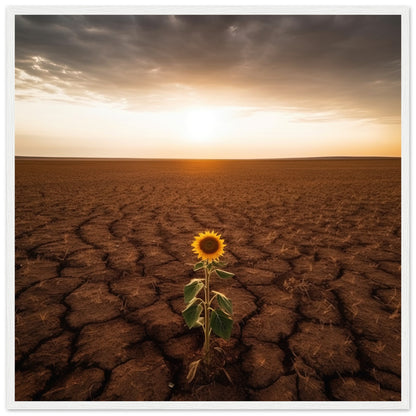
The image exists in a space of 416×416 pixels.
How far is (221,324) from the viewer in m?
1.30

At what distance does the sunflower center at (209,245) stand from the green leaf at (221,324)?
0.29m

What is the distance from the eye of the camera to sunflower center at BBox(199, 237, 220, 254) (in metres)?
1.44

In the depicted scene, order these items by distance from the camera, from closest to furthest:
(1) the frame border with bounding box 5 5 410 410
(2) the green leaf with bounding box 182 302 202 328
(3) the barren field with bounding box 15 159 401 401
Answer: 1. (2) the green leaf with bounding box 182 302 202 328
2. (3) the barren field with bounding box 15 159 401 401
3. (1) the frame border with bounding box 5 5 410 410

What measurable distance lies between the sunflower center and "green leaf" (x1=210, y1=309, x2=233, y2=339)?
295 millimetres

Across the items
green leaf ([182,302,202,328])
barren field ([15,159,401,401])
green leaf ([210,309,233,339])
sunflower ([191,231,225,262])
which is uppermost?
sunflower ([191,231,225,262])

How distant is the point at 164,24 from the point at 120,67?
1.59 feet

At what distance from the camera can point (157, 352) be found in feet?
5.15

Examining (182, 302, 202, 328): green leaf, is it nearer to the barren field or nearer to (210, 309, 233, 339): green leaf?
(210, 309, 233, 339): green leaf

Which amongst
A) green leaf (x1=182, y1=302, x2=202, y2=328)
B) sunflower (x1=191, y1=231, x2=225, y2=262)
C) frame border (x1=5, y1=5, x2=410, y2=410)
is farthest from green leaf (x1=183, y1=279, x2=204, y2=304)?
→ frame border (x1=5, y1=5, x2=410, y2=410)

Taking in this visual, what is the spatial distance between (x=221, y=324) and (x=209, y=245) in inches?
14.6
